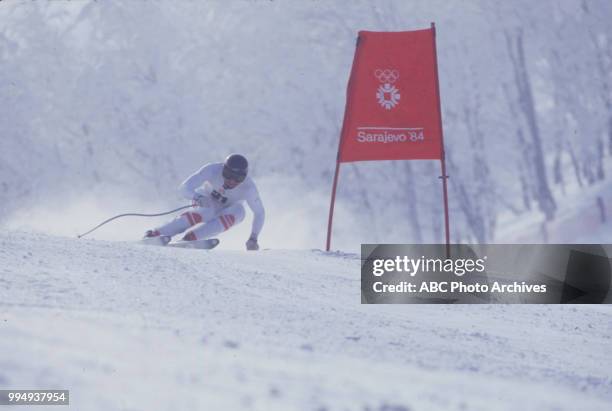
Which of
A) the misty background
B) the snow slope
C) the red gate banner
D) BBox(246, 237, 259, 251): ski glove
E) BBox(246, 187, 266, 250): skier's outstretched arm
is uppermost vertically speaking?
the misty background

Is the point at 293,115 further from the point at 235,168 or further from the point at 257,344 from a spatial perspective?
the point at 257,344

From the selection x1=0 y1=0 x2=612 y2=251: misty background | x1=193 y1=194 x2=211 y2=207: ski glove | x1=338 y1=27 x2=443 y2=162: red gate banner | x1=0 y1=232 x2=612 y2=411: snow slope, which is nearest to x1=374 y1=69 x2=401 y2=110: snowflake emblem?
x1=338 y1=27 x2=443 y2=162: red gate banner

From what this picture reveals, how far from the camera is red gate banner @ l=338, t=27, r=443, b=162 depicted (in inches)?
294

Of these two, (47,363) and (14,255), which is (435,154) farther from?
(47,363)

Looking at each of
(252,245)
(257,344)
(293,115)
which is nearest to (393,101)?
(252,245)

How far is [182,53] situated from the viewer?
85.4 feet

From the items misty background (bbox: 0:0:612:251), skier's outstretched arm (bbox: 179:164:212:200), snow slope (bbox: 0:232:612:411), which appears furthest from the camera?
misty background (bbox: 0:0:612:251)

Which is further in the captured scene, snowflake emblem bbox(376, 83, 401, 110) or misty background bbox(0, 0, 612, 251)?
misty background bbox(0, 0, 612, 251)

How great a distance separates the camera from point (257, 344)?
293cm

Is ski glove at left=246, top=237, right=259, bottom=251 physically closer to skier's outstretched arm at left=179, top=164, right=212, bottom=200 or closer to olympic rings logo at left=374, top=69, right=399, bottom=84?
skier's outstretched arm at left=179, top=164, right=212, bottom=200

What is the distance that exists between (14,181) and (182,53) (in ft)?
23.9

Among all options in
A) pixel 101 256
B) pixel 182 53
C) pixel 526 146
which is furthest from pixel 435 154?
pixel 182 53

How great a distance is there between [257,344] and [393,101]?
4925mm

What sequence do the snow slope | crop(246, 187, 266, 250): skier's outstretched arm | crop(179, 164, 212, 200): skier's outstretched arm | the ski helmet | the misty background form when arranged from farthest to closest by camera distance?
the misty background < crop(246, 187, 266, 250): skier's outstretched arm < crop(179, 164, 212, 200): skier's outstretched arm < the ski helmet < the snow slope
